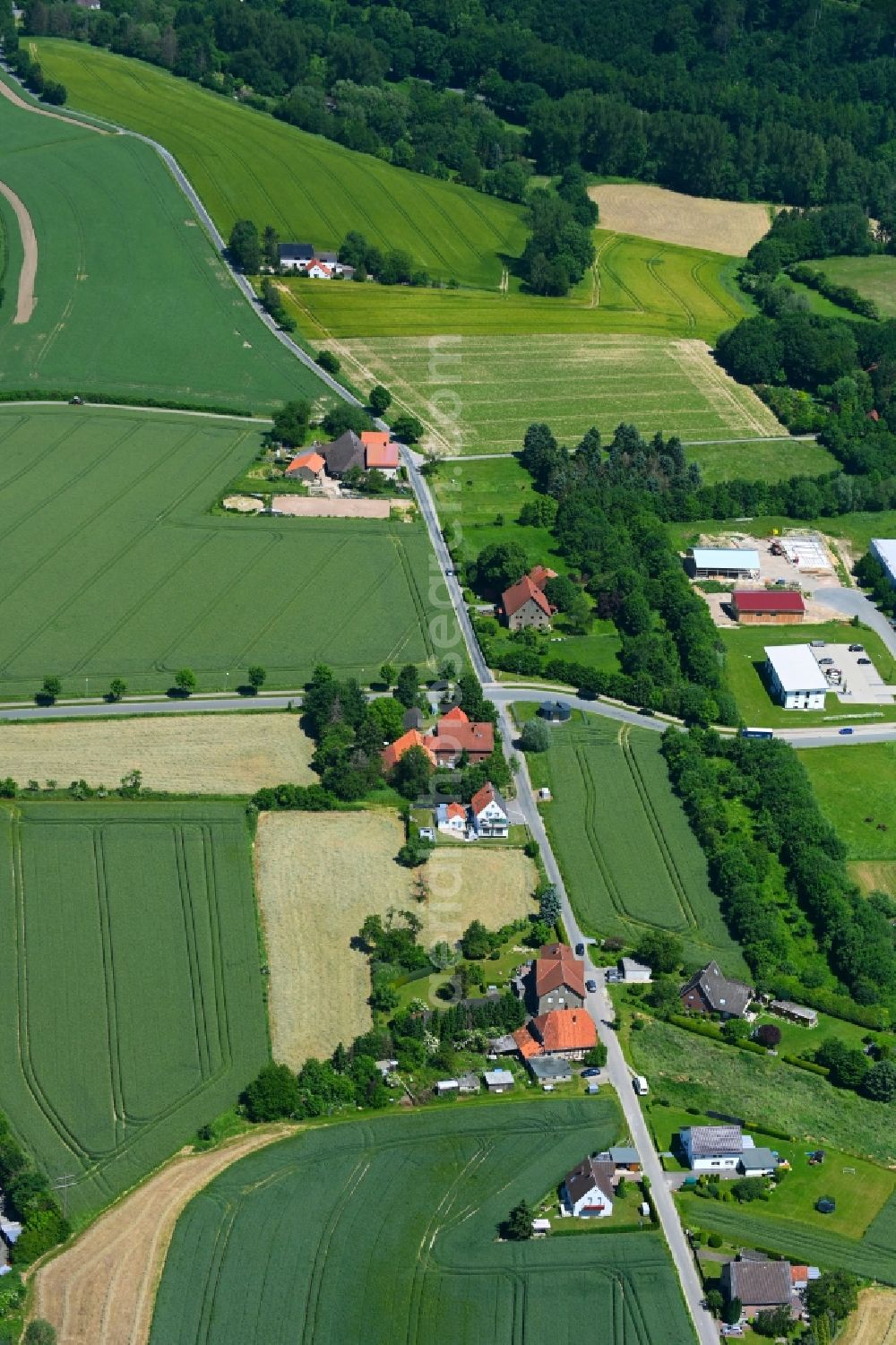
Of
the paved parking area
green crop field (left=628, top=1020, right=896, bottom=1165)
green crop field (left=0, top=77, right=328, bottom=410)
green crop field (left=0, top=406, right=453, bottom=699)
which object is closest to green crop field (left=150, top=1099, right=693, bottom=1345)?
green crop field (left=628, top=1020, right=896, bottom=1165)

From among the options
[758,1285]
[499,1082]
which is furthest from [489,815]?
[758,1285]

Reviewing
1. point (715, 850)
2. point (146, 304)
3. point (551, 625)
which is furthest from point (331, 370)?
point (715, 850)

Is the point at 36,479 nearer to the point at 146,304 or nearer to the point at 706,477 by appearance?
the point at 146,304

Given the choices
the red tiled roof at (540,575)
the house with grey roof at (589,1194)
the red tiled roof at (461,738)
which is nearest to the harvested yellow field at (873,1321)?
the house with grey roof at (589,1194)

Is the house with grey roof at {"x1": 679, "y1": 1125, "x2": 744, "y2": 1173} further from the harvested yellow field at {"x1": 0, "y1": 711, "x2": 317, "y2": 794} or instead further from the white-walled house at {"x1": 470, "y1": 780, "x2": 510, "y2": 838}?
the harvested yellow field at {"x1": 0, "y1": 711, "x2": 317, "y2": 794}

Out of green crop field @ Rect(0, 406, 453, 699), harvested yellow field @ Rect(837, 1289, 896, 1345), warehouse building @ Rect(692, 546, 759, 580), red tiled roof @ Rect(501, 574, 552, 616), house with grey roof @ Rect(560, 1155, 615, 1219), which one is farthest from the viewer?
warehouse building @ Rect(692, 546, 759, 580)

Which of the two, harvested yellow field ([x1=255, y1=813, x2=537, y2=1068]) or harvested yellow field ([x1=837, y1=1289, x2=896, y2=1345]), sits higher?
harvested yellow field ([x1=255, y1=813, x2=537, y2=1068])

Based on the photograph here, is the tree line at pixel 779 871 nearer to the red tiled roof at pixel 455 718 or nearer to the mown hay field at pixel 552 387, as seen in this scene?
the red tiled roof at pixel 455 718
